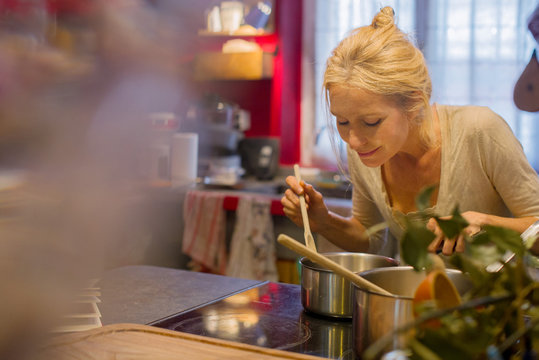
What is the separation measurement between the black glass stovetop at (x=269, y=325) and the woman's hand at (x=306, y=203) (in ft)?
1.01

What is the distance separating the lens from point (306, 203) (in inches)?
57.9

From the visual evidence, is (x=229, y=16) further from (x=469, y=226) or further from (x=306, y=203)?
(x=469, y=226)

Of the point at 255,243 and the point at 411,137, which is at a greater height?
the point at 411,137

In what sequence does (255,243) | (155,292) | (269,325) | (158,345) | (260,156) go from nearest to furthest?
1. (158,345)
2. (269,325)
3. (155,292)
4. (255,243)
5. (260,156)

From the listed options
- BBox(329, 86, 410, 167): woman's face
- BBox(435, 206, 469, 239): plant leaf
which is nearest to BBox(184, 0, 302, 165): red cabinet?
BBox(329, 86, 410, 167): woman's face

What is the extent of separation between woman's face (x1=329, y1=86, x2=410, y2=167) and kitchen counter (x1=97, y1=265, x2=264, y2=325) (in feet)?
1.39

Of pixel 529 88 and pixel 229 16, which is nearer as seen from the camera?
pixel 229 16

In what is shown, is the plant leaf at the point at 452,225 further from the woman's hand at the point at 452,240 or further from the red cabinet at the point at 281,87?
the red cabinet at the point at 281,87

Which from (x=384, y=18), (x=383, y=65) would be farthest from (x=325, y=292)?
(x=384, y=18)

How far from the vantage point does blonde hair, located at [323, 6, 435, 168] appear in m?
1.34

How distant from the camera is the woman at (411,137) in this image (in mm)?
1343

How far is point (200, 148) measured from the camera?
11.5 inches

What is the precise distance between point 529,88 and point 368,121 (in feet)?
6.00

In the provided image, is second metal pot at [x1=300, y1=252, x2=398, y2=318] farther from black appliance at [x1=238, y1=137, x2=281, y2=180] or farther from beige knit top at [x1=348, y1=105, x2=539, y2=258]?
black appliance at [x1=238, y1=137, x2=281, y2=180]
